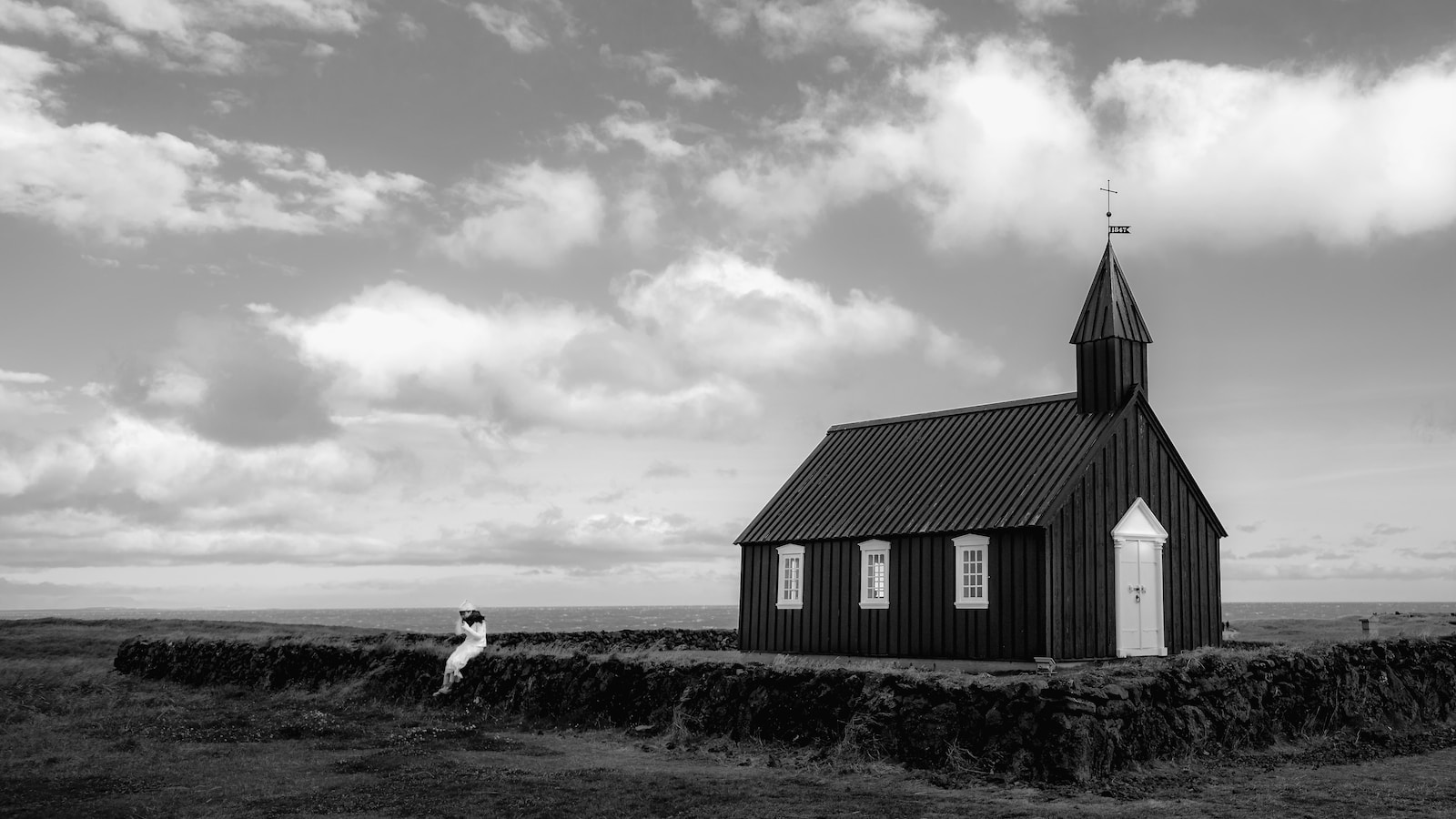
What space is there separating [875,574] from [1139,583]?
19.5 feet

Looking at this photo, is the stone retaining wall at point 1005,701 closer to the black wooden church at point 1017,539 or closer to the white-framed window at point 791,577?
the black wooden church at point 1017,539

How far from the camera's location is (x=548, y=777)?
1564cm

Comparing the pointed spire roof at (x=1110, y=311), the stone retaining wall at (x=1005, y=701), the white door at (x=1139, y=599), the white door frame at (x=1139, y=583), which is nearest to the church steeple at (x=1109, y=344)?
the pointed spire roof at (x=1110, y=311)

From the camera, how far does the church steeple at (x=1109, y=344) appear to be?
87.1 feet

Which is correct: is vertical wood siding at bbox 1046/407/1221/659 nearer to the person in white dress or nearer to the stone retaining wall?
the stone retaining wall

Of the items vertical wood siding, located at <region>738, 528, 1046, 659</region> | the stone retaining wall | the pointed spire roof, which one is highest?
the pointed spire roof

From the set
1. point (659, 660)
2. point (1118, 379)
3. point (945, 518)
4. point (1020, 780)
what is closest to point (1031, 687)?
point (1020, 780)

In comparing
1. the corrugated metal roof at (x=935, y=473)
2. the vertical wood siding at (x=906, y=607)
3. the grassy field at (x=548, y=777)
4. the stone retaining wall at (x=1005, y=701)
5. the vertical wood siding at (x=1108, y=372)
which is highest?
the vertical wood siding at (x=1108, y=372)

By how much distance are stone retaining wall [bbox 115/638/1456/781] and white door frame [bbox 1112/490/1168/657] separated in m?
4.29

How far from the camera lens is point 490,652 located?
2492 cm

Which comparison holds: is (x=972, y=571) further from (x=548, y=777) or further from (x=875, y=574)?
(x=548, y=777)

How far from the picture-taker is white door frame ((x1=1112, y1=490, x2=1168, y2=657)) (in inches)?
994

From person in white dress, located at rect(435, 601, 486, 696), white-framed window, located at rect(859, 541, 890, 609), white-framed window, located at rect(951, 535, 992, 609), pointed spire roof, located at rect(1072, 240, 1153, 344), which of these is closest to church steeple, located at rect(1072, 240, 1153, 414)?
pointed spire roof, located at rect(1072, 240, 1153, 344)

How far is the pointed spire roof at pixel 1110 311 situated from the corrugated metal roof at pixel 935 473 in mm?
1651
